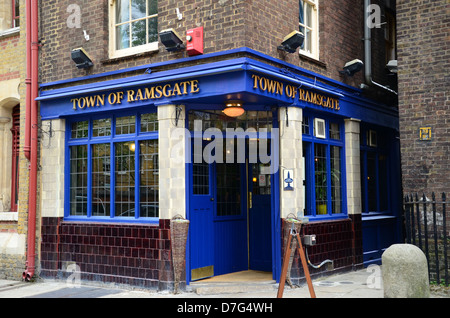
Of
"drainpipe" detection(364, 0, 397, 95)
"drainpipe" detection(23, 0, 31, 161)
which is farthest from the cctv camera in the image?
"drainpipe" detection(23, 0, 31, 161)

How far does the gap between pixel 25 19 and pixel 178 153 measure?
502 cm

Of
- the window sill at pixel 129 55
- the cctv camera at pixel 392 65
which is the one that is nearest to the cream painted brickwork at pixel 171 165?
the window sill at pixel 129 55

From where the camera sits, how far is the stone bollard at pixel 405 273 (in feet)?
24.5

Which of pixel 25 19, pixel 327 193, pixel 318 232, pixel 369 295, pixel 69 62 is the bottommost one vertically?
pixel 369 295

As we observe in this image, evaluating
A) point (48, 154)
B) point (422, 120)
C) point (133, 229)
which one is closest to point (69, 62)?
point (48, 154)

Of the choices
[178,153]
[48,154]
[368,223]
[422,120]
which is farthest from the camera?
[368,223]

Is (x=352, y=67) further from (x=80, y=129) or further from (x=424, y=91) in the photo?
(x=80, y=129)

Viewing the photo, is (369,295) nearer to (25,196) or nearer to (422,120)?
(422,120)

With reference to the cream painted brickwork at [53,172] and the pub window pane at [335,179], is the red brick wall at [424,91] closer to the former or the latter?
the pub window pane at [335,179]

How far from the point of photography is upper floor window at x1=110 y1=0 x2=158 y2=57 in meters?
10.0

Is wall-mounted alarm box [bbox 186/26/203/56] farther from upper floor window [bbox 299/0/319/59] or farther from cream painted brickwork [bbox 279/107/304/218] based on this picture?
upper floor window [bbox 299/0/319/59]

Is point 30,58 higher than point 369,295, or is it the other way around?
point 30,58

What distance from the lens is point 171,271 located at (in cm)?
912

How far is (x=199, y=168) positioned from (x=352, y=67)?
13.2 feet
